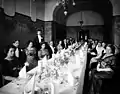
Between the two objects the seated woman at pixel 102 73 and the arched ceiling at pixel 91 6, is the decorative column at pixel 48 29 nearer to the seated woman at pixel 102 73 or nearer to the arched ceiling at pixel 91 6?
the arched ceiling at pixel 91 6

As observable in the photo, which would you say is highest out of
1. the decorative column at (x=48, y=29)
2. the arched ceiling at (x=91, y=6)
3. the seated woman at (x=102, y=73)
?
the arched ceiling at (x=91, y=6)

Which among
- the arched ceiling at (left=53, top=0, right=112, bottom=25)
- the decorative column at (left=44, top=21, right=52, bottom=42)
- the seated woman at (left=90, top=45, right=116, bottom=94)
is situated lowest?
the seated woman at (left=90, top=45, right=116, bottom=94)

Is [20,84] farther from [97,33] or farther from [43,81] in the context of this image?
[97,33]

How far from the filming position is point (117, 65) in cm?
308

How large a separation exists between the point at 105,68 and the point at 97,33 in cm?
973

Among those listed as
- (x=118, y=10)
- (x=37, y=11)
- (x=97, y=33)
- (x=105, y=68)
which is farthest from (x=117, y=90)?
(x=97, y=33)

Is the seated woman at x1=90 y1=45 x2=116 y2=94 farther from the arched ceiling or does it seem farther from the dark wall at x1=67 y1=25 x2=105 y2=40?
the dark wall at x1=67 y1=25 x2=105 y2=40

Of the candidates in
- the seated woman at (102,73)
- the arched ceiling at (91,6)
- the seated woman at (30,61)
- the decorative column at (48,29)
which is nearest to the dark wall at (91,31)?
the arched ceiling at (91,6)

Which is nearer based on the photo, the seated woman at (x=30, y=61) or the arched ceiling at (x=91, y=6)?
the seated woman at (x=30, y=61)

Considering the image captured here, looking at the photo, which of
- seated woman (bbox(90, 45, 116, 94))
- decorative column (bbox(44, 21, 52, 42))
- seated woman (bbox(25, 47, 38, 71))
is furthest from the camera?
decorative column (bbox(44, 21, 52, 42))

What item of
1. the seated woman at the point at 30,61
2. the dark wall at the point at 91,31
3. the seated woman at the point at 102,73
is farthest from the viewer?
the dark wall at the point at 91,31

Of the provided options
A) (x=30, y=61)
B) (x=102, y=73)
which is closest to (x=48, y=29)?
(x=30, y=61)

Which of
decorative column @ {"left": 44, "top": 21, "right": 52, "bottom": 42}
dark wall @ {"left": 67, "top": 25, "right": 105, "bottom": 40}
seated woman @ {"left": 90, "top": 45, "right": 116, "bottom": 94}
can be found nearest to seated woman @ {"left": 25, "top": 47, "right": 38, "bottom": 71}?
seated woman @ {"left": 90, "top": 45, "right": 116, "bottom": 94}

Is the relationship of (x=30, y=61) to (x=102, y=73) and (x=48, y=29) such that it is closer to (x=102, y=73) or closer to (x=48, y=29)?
(x=102, y=73)
